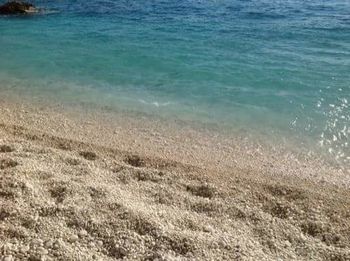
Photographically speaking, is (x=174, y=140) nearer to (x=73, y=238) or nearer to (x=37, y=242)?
(x=73, y=238)

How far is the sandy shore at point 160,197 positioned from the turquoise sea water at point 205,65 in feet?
5.13

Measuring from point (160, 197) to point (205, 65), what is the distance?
9.45 meters

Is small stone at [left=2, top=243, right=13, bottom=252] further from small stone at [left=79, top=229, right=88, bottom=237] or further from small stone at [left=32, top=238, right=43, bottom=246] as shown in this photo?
small stone at [left=79, top=229, right=88, bottom=237]

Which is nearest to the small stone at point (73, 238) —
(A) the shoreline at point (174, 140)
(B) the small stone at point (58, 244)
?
(B) the small stone at point (58, 244)

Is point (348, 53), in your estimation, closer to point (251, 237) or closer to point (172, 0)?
point (251, 237)

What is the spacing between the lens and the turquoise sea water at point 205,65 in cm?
1277

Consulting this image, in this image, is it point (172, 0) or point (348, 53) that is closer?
point (348, 53)

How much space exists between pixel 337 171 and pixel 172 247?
16.8 feet

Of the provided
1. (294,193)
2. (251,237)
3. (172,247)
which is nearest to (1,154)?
(172,247)

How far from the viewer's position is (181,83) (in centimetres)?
1512

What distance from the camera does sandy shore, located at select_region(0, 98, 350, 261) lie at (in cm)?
675

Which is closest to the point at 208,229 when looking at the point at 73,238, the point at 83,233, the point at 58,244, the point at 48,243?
the point at 83,233

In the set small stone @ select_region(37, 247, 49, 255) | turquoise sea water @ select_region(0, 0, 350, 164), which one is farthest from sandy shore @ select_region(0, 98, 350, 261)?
turquoise sea water @ select_region(0, 0, 350, 164)

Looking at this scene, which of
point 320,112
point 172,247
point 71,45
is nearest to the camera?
point 172,247
